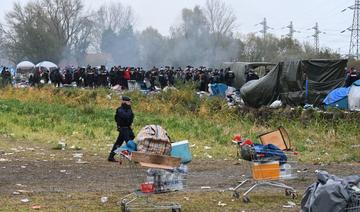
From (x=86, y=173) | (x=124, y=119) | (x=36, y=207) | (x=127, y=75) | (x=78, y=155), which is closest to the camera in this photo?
(x=36, y=207)

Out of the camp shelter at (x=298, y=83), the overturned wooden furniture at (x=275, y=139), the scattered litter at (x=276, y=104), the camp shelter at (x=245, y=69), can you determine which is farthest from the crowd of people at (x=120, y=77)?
the overturned wooden furniture at (x=275, y=139)

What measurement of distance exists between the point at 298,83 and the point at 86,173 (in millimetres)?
13449

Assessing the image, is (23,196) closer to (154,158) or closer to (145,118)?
(154,158)

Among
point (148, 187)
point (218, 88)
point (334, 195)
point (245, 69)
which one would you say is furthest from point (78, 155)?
point (245, 69)

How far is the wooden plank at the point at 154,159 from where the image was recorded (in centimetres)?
729

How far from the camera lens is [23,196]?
8867 millimetres

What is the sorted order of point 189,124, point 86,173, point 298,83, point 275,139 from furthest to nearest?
point 298,83
point 189,124
point 86,173
point 275,139

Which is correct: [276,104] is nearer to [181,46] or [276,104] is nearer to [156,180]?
[156,180]

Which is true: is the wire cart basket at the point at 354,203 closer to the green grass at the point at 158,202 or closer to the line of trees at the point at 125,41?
the green grass at the point at 158,202

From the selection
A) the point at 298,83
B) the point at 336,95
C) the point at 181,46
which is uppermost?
the point at 181,46

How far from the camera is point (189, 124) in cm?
1873

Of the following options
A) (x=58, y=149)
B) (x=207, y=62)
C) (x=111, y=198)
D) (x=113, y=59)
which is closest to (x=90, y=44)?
(x=113, y=59)

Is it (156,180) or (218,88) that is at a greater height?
(218,88)

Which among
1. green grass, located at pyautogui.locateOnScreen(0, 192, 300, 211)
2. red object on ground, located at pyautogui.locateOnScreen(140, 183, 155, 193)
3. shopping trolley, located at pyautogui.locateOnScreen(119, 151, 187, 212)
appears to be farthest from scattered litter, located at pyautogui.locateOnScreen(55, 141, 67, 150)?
red object on ground, located at pyautogui.locateOnScreen(140, 183, 155, 193)
